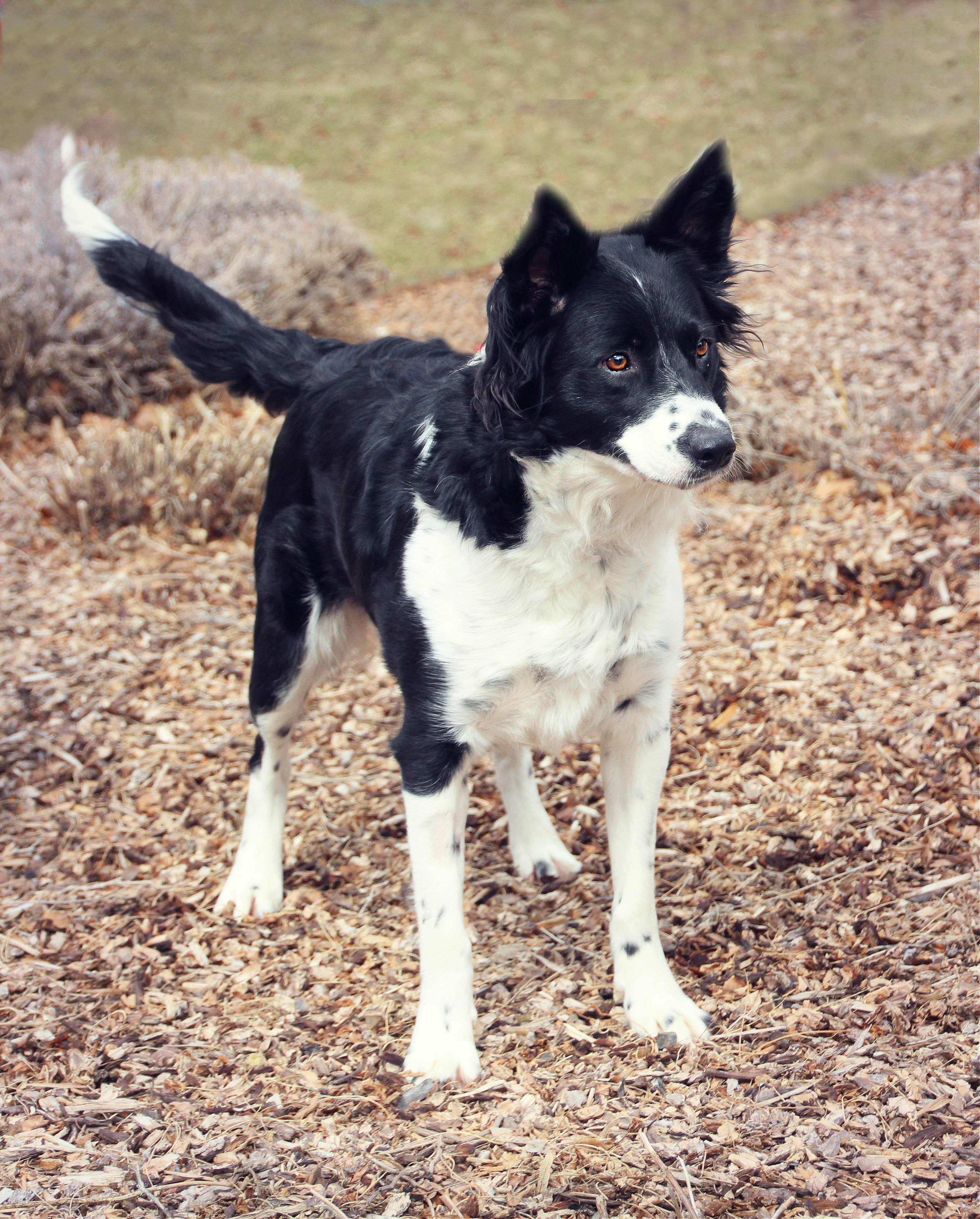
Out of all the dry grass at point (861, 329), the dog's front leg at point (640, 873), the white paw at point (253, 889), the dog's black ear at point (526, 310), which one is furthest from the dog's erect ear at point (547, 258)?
the white paw at point (253, 889)

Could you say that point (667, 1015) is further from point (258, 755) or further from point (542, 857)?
point (258, 755)

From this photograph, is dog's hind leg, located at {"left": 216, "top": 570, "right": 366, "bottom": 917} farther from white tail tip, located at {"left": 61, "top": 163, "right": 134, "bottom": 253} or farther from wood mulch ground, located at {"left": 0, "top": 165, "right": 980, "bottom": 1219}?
white tail tip, located at {"left": 61, "top": 163, "right": 134, "bottom": 253}

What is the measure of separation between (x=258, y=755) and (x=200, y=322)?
139cm

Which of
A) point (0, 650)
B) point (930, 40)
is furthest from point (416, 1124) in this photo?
point (930, 40)

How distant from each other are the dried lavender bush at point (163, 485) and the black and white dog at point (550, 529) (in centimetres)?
232

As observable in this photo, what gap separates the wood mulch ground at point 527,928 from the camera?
92.4 inches

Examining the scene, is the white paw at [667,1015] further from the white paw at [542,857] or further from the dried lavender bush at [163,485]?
the dried lavender bush at [163,485]

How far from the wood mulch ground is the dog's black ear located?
1.57 metres

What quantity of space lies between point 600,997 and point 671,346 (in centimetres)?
168

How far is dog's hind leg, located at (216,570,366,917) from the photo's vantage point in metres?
3.49

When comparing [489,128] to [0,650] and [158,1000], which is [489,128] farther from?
[158,1000]

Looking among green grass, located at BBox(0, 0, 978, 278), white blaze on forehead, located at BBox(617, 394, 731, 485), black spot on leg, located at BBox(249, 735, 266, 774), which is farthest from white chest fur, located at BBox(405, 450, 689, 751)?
green grass, located at BBox(0, 0, 978, 278)

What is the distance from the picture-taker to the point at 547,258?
8.12 ft

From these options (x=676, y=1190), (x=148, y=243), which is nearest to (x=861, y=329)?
(x=148, y=243)
